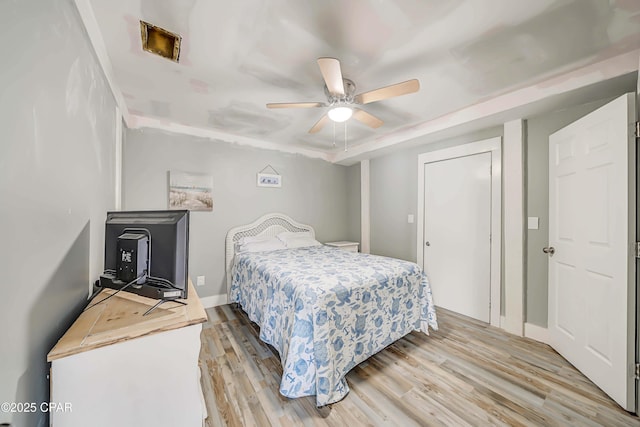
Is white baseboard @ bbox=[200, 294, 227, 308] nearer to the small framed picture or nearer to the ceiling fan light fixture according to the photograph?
the small framed picture

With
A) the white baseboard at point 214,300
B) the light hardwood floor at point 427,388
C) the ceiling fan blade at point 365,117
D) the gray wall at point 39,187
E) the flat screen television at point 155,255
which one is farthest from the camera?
the white baseboard at point 214,300

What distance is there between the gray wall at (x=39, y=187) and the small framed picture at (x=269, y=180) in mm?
2292

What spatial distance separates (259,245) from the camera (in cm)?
317

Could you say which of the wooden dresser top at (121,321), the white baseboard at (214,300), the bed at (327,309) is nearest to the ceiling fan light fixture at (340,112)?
the bed at (327,309)

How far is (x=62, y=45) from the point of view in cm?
99

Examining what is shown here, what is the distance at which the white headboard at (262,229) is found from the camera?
10.7 ft

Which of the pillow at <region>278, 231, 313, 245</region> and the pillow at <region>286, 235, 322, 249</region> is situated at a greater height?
the pillow at <region>278, 231, 313, 245</region>

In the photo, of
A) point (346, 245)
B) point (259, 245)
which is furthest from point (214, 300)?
point (346, 245)

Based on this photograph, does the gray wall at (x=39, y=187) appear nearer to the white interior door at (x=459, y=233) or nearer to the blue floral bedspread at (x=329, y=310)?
the blue floral bedspread at (x=329, y=310)

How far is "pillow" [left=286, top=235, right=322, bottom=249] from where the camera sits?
3.44 m

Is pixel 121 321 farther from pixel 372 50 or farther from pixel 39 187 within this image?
pixel 372 50

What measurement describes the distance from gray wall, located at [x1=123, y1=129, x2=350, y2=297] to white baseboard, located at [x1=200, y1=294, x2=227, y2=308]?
2.0 inches

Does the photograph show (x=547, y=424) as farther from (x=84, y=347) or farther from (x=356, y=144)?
(x=356, y=144)

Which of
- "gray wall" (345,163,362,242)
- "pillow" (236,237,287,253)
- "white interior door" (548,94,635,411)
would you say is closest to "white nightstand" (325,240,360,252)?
"gray wall" (345,163,362,242)
